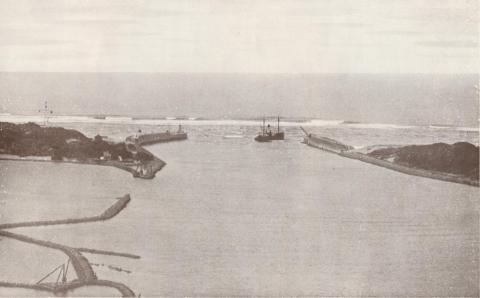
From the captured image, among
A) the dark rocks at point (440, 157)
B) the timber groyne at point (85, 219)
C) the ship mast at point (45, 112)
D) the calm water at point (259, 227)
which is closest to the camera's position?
the calm water at point (259, 227)

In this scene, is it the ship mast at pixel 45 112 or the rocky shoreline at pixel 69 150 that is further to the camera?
the ship mast at pixel 45 112

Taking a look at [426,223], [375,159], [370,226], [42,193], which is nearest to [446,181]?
[426,223]

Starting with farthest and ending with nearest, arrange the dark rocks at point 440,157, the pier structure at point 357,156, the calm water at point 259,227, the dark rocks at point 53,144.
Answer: the pier structure at point 357,156 < the dark rocks at point 53,144 < the dark rocks at point 440,157 < the calm water at point 259,227

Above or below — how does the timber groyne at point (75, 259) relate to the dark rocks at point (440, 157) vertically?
below

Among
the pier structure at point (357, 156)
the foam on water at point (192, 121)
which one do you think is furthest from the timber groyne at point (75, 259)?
the pier structure at point (357, 156)

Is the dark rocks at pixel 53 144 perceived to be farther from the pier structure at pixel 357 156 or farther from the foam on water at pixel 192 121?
the pier structure at pixel 357 156

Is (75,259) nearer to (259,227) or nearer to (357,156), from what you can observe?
(259,227)

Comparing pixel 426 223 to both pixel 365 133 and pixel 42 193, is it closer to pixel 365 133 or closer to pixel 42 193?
pixel 365 133

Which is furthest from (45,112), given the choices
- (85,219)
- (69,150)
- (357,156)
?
(357,156)
